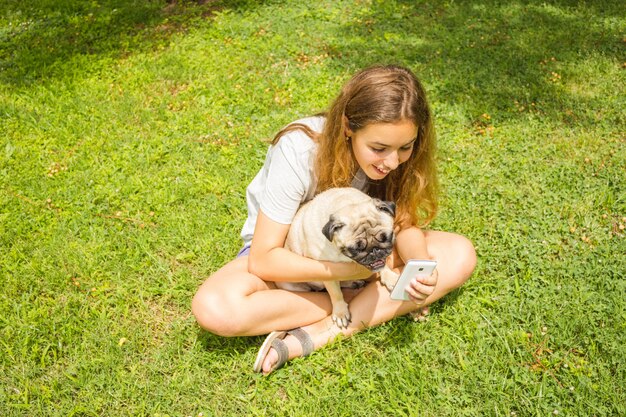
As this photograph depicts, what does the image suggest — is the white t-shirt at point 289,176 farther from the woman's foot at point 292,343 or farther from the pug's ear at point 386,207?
the woman's foot at point 292,343

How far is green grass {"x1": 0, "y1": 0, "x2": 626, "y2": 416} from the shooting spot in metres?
3.48

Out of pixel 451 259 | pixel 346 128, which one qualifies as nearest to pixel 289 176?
pixel 346 128

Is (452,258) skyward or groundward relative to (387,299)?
skyward

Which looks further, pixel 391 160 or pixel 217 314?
pixel 217 314

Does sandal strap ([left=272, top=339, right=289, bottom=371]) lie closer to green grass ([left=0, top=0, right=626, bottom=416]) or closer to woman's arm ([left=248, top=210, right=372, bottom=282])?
green grass ([left=0, top=0, right=626, bottom=416])

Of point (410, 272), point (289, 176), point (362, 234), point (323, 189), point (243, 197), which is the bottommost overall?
point (243, 197)

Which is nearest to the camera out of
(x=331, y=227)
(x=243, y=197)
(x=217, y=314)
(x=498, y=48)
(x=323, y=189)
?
(x=331, y=227)

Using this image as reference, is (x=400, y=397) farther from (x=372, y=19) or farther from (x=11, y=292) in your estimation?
(x=372, y=19)

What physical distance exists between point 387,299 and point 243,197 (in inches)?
84.6

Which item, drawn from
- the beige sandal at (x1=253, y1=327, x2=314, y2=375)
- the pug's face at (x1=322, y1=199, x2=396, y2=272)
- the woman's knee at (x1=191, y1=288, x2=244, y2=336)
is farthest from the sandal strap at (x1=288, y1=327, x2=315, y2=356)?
the pug's face at (x1=322, y1=199, x2=396, y2=272)

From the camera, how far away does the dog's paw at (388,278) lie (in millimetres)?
3707

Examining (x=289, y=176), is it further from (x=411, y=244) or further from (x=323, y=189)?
(x=411, y=244)

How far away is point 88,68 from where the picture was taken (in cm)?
730

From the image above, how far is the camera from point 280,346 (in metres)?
3.53
